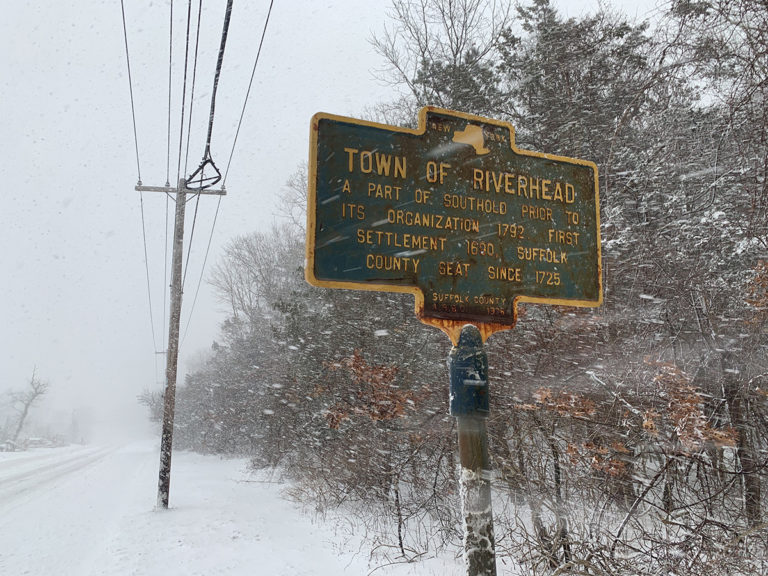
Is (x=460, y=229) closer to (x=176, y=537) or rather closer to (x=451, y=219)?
(x=451, y=219)

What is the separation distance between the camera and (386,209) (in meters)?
2.59

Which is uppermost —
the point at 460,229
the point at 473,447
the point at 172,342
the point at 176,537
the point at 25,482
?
the point at 460,229

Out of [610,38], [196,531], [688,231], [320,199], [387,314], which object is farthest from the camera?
[387,314]

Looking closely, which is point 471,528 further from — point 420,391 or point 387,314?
point 387,314

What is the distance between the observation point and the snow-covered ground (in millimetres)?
6898

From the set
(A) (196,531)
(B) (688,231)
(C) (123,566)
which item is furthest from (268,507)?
(B) (688,231)

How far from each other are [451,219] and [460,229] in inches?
2.8

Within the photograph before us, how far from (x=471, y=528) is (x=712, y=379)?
610 cm

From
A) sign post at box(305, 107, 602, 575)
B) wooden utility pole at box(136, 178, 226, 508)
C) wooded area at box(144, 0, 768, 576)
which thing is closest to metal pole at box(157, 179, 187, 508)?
wooden utility pole at box(136, 178, 226, 508)

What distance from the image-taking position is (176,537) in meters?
8.66

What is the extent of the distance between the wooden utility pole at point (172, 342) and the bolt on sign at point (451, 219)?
1090 cm

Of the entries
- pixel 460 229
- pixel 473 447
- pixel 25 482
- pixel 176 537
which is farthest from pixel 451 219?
pixel 25 482

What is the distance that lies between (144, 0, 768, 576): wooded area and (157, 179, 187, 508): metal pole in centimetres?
299

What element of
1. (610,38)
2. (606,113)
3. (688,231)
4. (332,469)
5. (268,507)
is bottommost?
(268,507)
